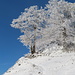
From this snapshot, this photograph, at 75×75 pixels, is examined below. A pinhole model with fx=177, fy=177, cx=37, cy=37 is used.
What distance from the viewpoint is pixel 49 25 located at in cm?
4050

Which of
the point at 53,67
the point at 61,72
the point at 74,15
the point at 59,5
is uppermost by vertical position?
the point at 59,5

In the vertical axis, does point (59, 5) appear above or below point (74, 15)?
above

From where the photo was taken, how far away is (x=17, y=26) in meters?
42.1

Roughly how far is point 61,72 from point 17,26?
72.5ft

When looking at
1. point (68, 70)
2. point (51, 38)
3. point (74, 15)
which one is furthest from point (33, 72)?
point (74, 15)

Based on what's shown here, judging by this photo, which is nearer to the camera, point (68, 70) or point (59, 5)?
point (68, 70)

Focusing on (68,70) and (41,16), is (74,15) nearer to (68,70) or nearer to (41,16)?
(41,16)

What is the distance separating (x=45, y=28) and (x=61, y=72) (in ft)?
62.6

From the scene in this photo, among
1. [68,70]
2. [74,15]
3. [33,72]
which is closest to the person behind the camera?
[68,70]

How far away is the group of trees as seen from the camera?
38.7 meters

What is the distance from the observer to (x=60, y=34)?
39.2 metres

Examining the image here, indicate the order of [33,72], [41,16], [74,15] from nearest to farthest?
[33,72]
[74,15]
[41,16]

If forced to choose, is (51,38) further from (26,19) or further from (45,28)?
(26,19)

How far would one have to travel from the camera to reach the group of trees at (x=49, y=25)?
38719mm
